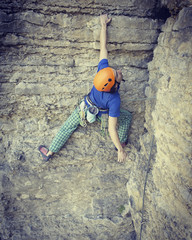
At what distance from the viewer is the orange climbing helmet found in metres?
2.35

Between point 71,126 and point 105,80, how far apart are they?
97cm

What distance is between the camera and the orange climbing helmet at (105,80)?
2.35 m

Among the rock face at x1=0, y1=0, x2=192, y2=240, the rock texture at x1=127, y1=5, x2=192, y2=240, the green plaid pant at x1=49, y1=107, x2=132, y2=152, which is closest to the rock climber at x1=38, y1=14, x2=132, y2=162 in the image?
the green plaid pant at x1=49, y1=107, x2=132, y2=152

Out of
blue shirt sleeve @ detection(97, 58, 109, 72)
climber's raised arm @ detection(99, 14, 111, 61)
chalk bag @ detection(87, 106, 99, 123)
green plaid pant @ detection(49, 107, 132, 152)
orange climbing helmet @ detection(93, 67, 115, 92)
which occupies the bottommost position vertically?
green plaid pant @ detection(49, 107, 132, 152)

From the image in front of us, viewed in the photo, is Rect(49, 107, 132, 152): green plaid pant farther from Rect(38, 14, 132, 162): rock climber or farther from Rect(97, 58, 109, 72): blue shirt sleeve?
Rect(97, 58, 109, 72): blue shirt sleeve

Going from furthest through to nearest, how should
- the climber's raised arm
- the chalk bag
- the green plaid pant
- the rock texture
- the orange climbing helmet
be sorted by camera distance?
the green plaid pant
the chalk bag
the climber's raised arm
the orange climbing helmet
the rock texture

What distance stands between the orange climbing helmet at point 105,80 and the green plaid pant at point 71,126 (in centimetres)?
64

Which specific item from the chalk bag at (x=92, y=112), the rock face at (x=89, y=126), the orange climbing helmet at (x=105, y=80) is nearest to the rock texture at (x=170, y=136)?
the rock face at (x=89, y=126)

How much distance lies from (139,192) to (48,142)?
1686 mm

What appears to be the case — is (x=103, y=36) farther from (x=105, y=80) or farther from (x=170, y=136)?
(x=170, y=136)

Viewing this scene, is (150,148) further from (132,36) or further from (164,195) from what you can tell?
(132,36)

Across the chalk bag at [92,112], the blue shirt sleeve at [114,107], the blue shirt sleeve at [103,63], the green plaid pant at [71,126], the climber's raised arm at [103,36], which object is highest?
the climber's raised arm at [103,36]

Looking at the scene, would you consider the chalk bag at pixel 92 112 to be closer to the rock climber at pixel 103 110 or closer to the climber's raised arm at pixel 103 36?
the rock climber at pixel 103 110

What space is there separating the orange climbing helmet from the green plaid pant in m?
0.64
